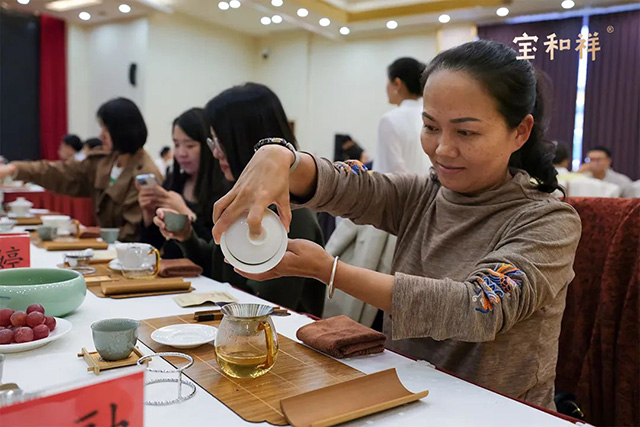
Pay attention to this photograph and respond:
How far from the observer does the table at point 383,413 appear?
77 centimetres

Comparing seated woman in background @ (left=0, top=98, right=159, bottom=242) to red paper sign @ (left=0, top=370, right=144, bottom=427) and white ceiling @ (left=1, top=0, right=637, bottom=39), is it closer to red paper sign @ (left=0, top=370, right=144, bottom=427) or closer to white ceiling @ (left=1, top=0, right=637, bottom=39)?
red paper sign @ (left=0, top=370, right=144, bottom=427)

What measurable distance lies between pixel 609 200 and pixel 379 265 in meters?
0.74

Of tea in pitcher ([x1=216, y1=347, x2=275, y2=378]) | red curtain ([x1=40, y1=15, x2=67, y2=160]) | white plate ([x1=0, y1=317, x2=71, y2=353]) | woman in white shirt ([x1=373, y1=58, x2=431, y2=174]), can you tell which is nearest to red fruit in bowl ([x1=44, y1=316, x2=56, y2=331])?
white plate ([x1=0, y1=317, x2=71, y2=353])

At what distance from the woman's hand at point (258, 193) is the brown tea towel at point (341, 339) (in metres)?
0.24

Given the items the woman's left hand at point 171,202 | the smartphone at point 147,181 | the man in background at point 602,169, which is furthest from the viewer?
the man in background at point 602,169

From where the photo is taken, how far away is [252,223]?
858mm

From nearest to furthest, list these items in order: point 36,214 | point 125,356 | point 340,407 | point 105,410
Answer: point 105,410 < point 340,407 < point 125,356 < point 36,214

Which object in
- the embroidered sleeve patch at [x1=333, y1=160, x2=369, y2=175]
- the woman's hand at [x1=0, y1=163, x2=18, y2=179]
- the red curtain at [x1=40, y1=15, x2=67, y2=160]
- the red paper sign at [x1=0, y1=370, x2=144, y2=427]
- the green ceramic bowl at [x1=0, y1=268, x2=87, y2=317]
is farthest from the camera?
the red curtain at [x1=40, y1=15, x2=67, y2=160]

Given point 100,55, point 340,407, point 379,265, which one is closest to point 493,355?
point 340,407

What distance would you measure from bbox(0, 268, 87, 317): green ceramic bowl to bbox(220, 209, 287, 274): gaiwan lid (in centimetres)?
47

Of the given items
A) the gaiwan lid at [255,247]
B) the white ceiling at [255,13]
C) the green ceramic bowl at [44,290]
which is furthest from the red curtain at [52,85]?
the gaiwan lid at [255,247]

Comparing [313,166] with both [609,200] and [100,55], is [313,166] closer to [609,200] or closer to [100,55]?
[609,200]

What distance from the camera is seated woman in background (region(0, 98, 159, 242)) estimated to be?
9.92ft

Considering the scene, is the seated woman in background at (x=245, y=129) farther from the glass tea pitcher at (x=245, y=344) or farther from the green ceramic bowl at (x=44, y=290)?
the glass tea pitcher at (x=245, y=344)
